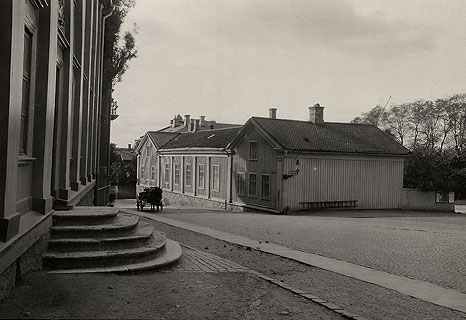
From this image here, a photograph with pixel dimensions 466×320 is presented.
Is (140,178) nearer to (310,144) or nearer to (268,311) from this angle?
(310,144)

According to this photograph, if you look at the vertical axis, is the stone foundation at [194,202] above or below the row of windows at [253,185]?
below

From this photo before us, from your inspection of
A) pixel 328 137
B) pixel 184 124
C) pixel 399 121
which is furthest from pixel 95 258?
pixel 184 124

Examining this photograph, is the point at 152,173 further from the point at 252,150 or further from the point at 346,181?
the point at 346,181

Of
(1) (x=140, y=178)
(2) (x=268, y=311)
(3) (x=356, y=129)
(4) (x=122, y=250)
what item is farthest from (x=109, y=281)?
(1) (x=140, y=178)

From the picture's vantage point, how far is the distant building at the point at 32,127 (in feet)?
15.5

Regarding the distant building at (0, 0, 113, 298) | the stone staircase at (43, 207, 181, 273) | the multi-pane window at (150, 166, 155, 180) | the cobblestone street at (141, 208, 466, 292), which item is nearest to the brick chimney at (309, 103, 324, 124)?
the cobblestone street at (141, 208, 466, 292)

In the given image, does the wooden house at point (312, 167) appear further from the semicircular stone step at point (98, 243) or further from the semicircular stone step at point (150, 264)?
the semicircular stone step at point (98, 243)

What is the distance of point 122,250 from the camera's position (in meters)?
7.45

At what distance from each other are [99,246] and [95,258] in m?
0.42

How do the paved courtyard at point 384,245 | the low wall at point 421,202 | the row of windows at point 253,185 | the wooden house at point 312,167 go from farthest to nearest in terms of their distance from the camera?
1. the low wall at point 421,202
2. the row of windows at point 253,185
3. the wooden house at point 312,167
4. the paved courtyard at point 384,245

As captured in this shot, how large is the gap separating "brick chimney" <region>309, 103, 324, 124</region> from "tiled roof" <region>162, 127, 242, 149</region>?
5.38m

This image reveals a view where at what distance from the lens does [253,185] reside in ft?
97.2

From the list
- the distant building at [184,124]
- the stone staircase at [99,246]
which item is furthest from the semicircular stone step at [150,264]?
the distant building at [184,124]

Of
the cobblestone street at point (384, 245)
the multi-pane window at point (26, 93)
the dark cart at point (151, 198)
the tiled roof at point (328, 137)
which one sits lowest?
the cobblestone street at point (384, 245)
